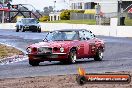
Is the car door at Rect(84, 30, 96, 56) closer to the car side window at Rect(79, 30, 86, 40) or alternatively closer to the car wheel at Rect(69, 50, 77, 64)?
the car side window at Rect(79, 30, 86, 40)

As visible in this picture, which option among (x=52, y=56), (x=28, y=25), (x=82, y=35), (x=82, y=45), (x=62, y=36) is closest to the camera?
(x=52, y=56)

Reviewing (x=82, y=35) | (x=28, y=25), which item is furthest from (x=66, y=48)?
(x=28, y=25)

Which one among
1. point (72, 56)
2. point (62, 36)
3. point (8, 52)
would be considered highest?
point (62, 36)

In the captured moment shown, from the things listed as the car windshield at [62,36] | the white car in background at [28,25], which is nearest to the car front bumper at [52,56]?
the car windshield at [62,36]

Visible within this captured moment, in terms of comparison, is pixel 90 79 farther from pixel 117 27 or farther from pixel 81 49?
pixel 117 27

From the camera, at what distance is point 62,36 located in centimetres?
1983

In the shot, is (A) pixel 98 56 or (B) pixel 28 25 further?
(B) pixel 28 25

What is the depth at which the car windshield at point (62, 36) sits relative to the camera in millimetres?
19703

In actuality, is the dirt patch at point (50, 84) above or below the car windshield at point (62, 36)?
below

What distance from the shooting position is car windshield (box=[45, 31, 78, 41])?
64.6 ft

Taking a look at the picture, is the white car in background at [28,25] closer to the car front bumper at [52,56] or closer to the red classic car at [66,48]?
the red classic car at [66,48]

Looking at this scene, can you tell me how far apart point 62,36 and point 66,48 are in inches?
47.0

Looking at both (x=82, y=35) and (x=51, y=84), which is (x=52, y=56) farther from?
(x=51, y=84)

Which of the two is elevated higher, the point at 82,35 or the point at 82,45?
the point at 82,35
